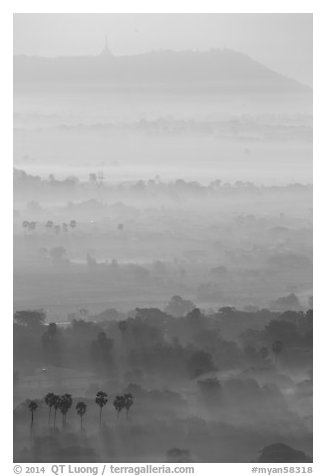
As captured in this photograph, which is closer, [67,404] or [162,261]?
[67,404]

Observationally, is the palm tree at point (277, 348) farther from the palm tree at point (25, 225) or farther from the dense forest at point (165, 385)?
the palm tree at point (25, 225)

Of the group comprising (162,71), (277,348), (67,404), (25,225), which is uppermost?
(162,71)

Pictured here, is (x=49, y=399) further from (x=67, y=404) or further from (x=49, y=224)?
(x=49, y=224)

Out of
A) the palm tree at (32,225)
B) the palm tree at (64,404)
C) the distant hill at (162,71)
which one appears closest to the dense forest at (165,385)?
the palm tree at (64,404)

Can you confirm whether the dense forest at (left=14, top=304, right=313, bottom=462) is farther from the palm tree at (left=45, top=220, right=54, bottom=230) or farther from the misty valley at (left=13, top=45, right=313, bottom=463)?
the palm tree at (left=45, top=220, right=54, bottom=230)

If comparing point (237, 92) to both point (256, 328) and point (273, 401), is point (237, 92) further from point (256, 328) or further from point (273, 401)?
point (273, 401)

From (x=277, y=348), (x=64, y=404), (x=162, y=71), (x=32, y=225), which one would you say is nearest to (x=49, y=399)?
(x=64, y=404)

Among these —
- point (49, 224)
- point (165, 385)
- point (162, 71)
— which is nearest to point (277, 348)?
point (165, 385)

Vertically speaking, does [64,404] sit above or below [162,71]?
below
